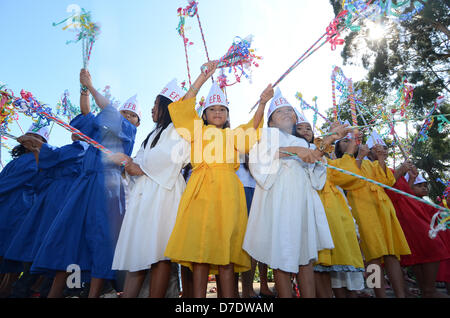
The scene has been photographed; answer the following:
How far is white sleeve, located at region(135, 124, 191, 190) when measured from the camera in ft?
9.82

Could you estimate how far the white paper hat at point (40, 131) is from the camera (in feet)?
15.2

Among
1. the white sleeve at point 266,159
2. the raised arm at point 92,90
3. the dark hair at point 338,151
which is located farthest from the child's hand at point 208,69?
the dark hair at point 338,151

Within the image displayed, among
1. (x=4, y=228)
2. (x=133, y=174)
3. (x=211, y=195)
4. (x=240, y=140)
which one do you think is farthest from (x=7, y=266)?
(x=240, y=140)

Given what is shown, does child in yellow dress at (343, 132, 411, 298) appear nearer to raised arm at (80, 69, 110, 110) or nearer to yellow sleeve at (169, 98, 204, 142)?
yellow sleeve at (169, 98, 204, 142)

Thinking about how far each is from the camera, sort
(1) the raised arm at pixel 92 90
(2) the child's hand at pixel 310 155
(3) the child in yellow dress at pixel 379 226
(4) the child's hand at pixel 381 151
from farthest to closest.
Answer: (4) the child's hand at pixel 381 151 < (3) the child in yellow dress at pixel 379 226 < (1) the raised arm at pixel 92 90 < (2) the child's hand at pixel 310 155

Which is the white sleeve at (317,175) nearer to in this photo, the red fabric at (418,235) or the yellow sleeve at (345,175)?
the yellow sleeve at (345,175)

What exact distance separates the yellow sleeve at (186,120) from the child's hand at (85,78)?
1.24 metres

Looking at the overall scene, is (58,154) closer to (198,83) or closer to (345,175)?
(198,83)

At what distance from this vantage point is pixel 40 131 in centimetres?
472

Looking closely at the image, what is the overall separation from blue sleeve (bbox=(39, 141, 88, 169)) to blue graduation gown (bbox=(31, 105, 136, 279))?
53 cm

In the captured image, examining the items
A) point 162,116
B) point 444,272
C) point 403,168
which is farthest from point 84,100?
point 444,272

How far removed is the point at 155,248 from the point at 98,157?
1.40 metres

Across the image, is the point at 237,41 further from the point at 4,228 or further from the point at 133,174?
the point at 4,228
